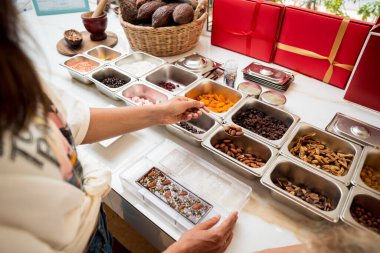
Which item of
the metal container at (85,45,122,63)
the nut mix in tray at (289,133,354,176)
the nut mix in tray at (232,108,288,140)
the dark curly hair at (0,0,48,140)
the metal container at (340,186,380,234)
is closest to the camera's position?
the dark curly hair at (0,0,48,140)

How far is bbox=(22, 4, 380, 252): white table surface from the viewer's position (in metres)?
0.71

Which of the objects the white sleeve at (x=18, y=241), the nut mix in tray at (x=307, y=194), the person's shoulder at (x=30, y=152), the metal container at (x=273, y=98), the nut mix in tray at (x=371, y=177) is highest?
the person's shoulder at (x=30, y=152)

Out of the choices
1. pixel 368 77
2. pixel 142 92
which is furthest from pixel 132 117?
pixel 368 77

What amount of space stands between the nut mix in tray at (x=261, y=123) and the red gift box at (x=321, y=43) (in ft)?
1.32

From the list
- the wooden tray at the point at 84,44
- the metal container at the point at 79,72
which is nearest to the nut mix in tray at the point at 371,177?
the metal container at the point at 79,72

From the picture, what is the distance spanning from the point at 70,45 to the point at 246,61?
104 centimetres

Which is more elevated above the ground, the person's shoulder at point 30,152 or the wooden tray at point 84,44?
the person's shoulder at point 30,152

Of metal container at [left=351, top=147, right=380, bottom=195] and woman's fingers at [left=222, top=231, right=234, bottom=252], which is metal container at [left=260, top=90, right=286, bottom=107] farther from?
woman's fingers at [left=222, top=231, right=234, bottom=252]

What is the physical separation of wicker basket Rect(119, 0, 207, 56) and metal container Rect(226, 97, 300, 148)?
0.54m

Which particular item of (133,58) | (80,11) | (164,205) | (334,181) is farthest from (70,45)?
(334,181)

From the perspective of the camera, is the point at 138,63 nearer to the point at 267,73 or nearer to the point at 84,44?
the point at 84,44

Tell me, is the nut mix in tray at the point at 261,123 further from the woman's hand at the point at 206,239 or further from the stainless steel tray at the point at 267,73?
the woman's hand at the point at 206,239

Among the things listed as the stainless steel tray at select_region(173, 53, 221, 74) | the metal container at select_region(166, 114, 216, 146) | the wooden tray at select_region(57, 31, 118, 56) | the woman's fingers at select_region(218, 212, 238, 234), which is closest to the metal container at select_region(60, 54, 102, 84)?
the wooden tray at select_region(57, 31, 118, 56)

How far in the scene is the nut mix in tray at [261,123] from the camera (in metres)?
0.97
